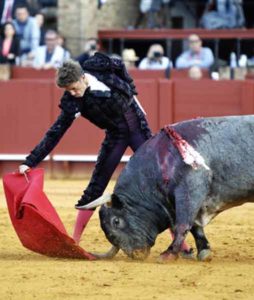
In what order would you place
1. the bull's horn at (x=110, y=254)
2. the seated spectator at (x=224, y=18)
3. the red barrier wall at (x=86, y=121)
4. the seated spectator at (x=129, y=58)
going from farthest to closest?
the seated spectator at (x=224, y=18), the seated spectator at (x=129, y=58), the red barrier wall at (x=86, y=121), the bull's horn at (x=110, y=254)

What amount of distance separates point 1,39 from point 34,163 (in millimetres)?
7571

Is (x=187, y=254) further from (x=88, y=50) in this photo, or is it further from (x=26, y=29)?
(x=26, y=29)

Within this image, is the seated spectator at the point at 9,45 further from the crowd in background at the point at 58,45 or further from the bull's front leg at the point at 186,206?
the bull's front leg at the point at 186,206

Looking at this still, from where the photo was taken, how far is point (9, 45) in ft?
50.8

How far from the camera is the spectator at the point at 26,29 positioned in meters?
15.7

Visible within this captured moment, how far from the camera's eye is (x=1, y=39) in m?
15.6

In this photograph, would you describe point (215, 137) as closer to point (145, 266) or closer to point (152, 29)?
point (145, 266)

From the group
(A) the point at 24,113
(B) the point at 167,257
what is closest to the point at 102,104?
(B) the point at 167,257

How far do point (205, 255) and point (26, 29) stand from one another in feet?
27.4

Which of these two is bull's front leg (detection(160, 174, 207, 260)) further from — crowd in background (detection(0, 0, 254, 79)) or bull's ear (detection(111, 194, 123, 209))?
crowd in background (detection(0, 0, 254, 79))

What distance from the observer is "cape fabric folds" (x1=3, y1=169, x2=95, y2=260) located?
798 centimetres

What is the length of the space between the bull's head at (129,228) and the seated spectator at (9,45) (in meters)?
7.49

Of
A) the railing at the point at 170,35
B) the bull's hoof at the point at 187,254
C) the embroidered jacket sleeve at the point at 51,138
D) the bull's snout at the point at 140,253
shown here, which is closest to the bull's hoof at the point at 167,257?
the bull's snout at the point at 140,253

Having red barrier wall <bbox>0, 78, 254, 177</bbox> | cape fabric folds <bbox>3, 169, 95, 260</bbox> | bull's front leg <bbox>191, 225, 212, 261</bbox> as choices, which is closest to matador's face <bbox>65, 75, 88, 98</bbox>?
cape fabric folds <bbox>3, 169, 95, 260</bbox>
